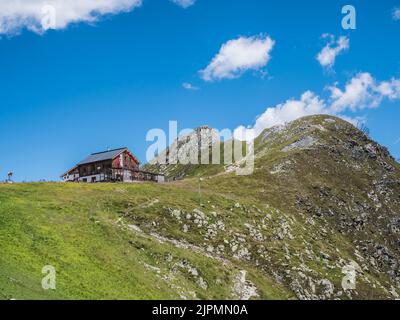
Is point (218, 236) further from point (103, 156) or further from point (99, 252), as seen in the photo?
point (103, 156)

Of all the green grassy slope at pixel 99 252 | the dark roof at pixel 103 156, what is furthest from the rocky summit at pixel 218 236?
the dark roof at pixel 103 156

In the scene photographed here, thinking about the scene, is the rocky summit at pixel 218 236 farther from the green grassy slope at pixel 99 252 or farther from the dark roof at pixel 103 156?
the dark roof at pixel 103 156

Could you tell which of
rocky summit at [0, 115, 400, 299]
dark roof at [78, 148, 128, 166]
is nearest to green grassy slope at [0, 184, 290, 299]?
rocky summit at [0, 115, 400, 299]

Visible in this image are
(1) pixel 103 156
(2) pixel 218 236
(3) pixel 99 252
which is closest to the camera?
(3) pixel 99 252

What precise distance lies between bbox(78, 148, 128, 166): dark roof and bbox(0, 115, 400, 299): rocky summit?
21.7 metres

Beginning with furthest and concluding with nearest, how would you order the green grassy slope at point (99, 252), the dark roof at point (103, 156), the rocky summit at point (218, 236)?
the dark roof at point (103, 156) → the rocky summit at point (218, 236) → the green grassy slope at point (99, 252)

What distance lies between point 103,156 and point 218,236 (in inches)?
1938

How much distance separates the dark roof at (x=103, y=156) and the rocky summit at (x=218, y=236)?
853 inches

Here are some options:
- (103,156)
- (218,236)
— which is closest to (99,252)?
(218,236)

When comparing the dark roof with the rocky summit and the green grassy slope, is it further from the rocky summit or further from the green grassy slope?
the green grassy slope

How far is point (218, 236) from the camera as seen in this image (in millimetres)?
87125

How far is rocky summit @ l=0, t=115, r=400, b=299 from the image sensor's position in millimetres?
57625

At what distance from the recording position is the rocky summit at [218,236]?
57625mm
